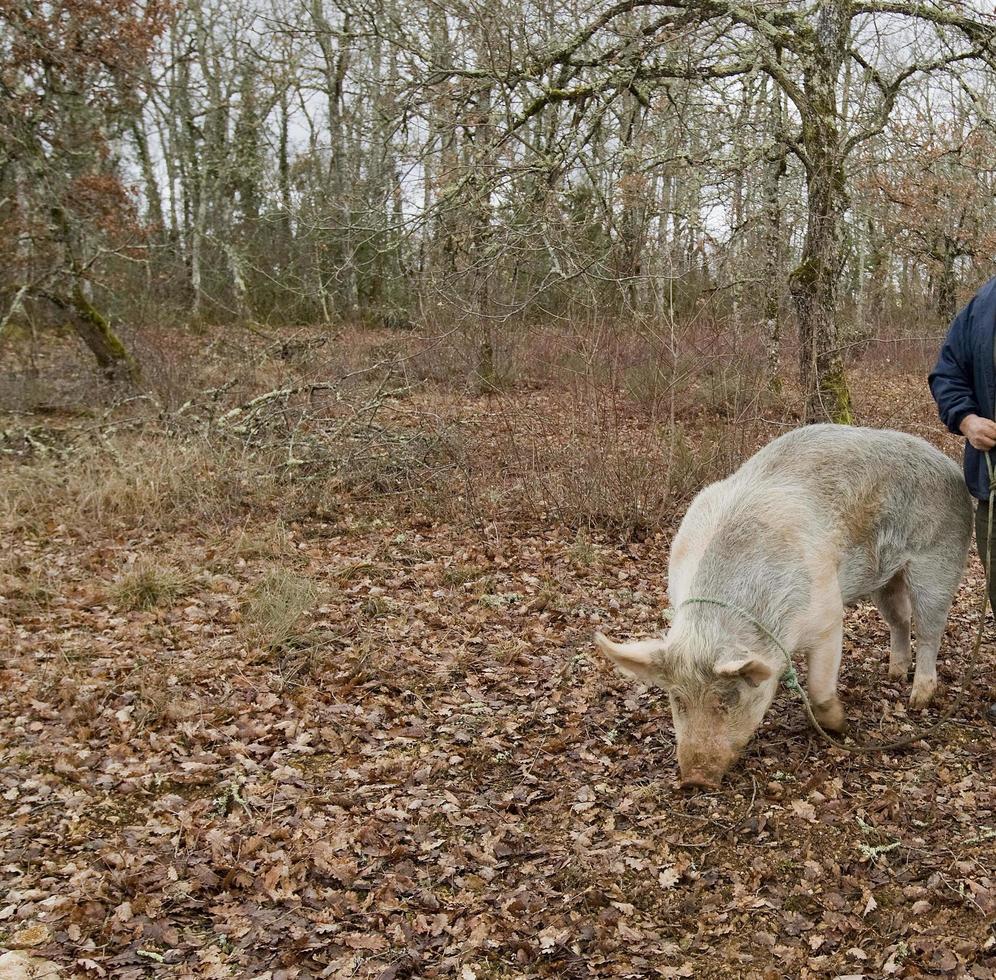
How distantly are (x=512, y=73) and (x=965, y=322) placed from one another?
219 inches

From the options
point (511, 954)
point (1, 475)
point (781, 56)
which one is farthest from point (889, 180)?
point (511, 954)

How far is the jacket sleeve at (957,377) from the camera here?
14.9ft

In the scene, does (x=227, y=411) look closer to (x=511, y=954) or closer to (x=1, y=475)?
(x=1, y=475)

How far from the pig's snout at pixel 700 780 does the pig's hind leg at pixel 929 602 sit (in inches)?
70.4

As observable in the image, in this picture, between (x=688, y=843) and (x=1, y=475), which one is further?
(x=1, y=475)

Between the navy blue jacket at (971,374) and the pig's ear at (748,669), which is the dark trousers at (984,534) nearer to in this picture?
the navy blue jacket at (971,374)

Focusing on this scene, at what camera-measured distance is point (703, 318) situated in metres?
9.42

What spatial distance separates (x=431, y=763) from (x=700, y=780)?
163cm

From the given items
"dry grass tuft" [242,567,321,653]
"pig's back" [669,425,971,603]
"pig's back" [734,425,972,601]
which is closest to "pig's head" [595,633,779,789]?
"pig's back" [669,425,971,603]

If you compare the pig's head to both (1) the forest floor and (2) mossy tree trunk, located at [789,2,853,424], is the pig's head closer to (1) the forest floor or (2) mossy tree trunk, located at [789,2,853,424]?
(1) the forest floor

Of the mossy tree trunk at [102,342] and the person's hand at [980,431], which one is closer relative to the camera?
the person's hand at [980,431]

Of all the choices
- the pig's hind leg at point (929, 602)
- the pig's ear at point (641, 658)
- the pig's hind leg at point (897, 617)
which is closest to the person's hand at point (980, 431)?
the pig's hind leg at point (929, 602)

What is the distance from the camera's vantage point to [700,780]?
3965 mm

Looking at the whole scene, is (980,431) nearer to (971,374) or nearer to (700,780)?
(971,374)
